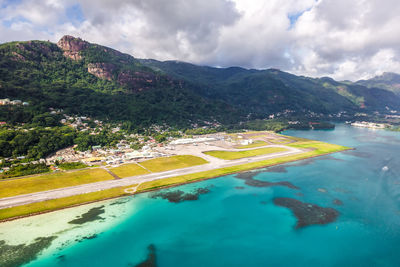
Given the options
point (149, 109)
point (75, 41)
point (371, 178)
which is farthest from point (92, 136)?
point (75, 41)

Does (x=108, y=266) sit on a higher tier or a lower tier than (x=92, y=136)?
lower

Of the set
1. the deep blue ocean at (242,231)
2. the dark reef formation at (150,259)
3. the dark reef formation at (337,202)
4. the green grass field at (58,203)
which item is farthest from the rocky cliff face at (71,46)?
the dark reef formation at (337,202)

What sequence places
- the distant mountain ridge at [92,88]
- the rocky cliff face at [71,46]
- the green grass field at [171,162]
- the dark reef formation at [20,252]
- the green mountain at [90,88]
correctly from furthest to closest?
1. the rocky cliff face at [71,46]
2. the distant mountain ridge at [92,88]
3. the green mountain at [90,88]
4. the green grass field at [171,162]
5. the dark reef formation at [20,252]

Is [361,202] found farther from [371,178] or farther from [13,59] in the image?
[13,59]

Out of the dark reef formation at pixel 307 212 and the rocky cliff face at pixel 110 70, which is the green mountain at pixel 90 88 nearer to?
the rocky cliff face at pixel 110 70

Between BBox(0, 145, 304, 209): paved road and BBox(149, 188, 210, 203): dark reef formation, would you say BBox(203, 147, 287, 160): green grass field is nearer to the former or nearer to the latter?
BBox(0, 145, 304, 209): paved road
